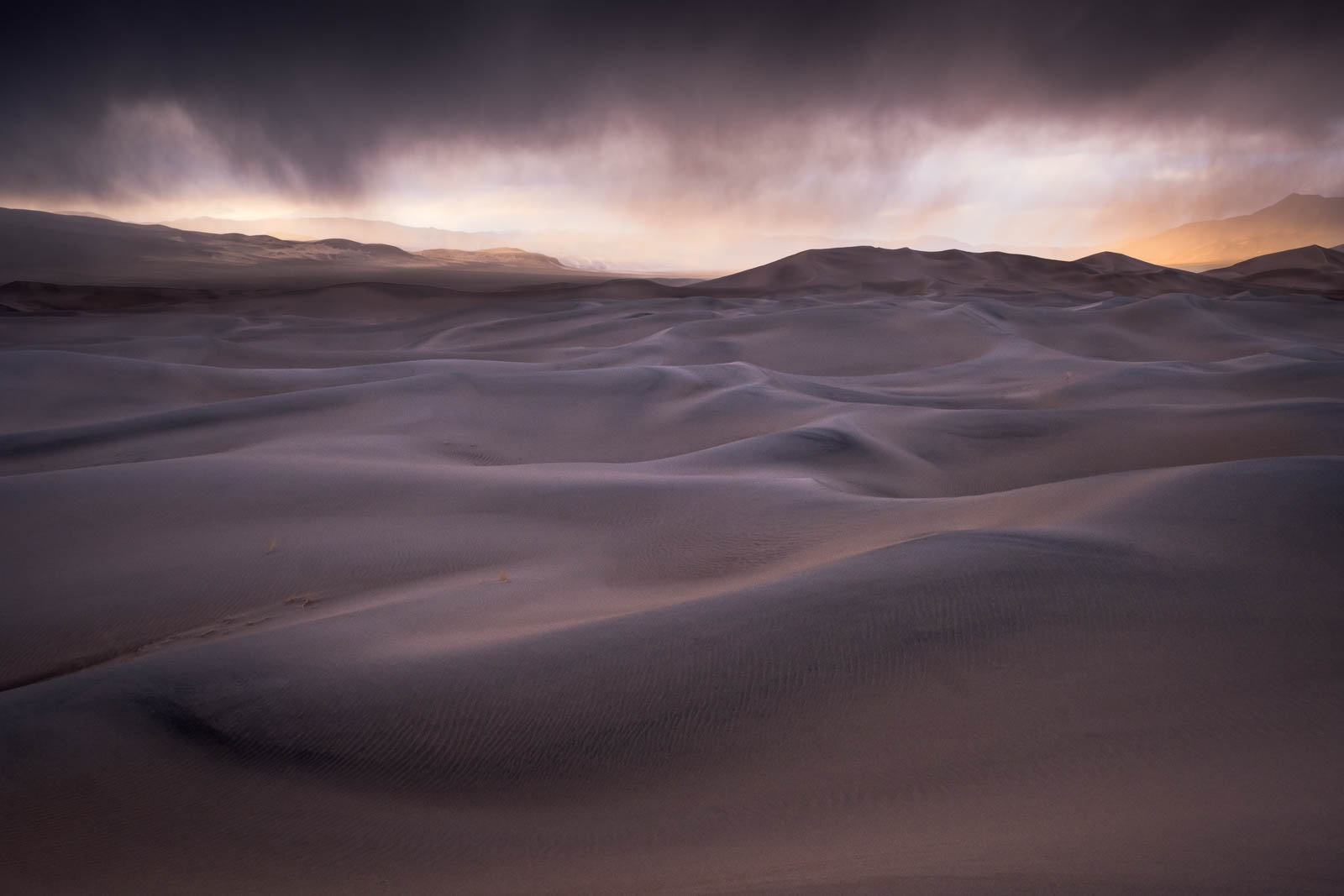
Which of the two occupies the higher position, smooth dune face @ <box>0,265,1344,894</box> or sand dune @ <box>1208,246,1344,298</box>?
sand dune @ <box>1208,246,1344,298</box>

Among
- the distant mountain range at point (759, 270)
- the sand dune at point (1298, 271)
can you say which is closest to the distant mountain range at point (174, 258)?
the distant mountain range at point (759, 270)

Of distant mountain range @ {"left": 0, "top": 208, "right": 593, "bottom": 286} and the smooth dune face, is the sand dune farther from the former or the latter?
distant mountain range @ {"left": 0, "top": 208, "right": 593, "bottom": 286}

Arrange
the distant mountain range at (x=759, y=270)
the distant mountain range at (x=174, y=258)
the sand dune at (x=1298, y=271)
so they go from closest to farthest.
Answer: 1. the distant mountain range at (x=759, y=270)
2. the sand dune at (x=1298, y=271)
3. the distant mountain range at (x=174, y=258)

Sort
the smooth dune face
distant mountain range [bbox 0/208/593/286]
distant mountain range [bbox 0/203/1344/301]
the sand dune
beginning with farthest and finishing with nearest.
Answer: distant mountain range [bbox 0/208/593/286] < the sand dune < distant mountain range [bbox 0/203/1344/301] < the smooth dune face

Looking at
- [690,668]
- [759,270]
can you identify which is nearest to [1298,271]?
[759,270]

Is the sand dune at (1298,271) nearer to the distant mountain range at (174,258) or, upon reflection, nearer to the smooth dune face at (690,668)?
the smooth dune face at (690,668)

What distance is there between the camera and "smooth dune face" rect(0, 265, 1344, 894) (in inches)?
42.0

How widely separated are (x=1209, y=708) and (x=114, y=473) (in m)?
3.17

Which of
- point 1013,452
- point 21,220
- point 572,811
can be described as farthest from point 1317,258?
point 21,220

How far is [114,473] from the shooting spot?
275 centimetres

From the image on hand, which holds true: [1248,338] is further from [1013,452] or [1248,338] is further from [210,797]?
[210,797]

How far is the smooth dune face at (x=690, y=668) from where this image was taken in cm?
107

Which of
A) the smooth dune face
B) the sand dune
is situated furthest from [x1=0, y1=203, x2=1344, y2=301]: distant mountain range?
the smooth dune face

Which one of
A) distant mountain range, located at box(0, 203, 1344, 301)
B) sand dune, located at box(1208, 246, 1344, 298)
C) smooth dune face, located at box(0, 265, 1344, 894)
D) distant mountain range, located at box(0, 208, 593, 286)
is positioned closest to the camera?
smooth dune face, located at box(0, 265, 1344, 894)
